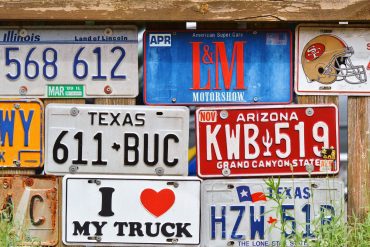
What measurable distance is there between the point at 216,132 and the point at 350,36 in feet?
3.03

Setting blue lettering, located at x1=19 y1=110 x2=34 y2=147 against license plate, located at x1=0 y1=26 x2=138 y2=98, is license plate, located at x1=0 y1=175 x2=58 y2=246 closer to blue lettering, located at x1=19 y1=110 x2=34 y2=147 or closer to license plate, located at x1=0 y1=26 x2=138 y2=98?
blue lettering, located at x1=19 y1=110 x2=34 y2=147

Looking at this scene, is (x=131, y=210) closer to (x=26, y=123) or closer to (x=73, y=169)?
(x=73, y=169)

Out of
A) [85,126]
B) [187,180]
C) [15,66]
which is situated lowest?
Answer: [187,180]

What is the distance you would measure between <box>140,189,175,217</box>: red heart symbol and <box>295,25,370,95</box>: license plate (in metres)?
0.97

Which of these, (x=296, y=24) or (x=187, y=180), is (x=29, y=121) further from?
(x=296, y=24)

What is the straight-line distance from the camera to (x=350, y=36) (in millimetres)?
4609

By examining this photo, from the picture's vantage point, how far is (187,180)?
4.57 metres

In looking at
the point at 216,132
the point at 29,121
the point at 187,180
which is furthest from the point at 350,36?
the point at 29,121

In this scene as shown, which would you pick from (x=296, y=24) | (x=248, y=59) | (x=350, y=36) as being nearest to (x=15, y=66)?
(x=248, y=59)

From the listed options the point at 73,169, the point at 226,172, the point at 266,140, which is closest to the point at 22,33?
the point at 73,169

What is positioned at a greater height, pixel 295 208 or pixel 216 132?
pixel 216 132

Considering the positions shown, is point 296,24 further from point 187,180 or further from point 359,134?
point 187,180

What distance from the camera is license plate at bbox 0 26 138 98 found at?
463cm

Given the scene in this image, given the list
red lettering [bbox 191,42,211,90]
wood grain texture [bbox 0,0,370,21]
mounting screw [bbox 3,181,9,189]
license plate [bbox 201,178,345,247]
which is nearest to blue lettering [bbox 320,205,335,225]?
license plate [bbox 201,178,345,247]
